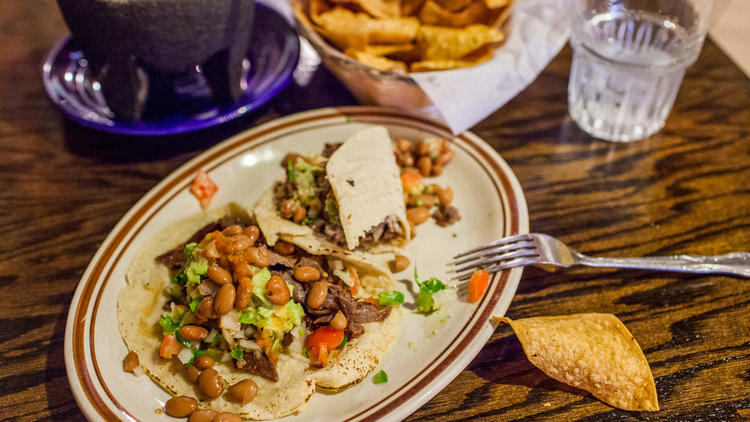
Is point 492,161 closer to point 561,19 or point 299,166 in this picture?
point 299,166

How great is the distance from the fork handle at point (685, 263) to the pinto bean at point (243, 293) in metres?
1.37

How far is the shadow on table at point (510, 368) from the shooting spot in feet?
6.26

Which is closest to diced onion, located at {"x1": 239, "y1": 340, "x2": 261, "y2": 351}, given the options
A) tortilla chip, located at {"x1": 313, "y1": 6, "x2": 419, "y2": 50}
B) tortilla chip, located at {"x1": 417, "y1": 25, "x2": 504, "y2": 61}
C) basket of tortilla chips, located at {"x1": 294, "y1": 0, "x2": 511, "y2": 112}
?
basket of tortilla chips, located at {"x1": 294, "y1": 0, "x2": 511, "y2": 112}

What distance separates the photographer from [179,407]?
69.1 inches

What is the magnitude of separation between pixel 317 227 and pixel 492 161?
0.92 m

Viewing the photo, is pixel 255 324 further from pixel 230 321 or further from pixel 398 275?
pixel 398 275

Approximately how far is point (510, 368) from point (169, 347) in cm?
126

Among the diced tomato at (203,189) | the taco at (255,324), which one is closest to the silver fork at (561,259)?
the taco at (255,324)

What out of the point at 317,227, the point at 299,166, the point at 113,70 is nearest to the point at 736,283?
the point at 317,227

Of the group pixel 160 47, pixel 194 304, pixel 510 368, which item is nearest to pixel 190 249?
pixel 194 304

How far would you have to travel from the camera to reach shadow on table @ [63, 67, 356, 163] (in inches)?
115

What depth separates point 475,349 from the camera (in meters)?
1.85

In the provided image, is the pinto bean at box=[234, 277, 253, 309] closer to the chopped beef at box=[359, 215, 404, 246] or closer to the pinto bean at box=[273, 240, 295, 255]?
the pinto bean at box=[273, 240, 295, 255]

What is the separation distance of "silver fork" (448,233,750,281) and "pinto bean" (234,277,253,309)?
854 mm
